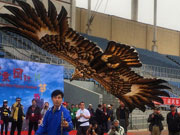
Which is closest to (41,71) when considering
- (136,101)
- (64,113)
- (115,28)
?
(136,101)

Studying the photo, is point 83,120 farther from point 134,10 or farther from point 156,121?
point 134,10

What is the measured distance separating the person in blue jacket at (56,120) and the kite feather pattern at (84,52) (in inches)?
84.9

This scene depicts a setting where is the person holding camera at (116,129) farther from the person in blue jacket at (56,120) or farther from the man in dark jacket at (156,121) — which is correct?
the person in blue jacket at (56,120)

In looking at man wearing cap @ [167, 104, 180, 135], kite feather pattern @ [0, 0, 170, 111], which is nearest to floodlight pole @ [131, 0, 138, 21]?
man wearing cap @ [167, 104, 180, 135]

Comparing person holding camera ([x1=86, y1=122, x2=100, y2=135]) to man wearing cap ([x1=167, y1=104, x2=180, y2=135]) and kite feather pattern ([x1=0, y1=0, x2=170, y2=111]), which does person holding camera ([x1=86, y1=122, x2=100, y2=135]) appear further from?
kite feather pattern ([x1=0, y1=0, x2=170, y2=111])

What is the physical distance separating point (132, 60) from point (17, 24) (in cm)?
250

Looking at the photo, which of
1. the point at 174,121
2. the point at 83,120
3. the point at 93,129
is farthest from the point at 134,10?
the point at 174,121

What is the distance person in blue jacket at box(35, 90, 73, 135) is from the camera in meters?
6.76

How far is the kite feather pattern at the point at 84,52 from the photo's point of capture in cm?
844

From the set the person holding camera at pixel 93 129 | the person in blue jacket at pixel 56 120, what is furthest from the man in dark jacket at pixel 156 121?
the person in blue jacket at pixel 56 120

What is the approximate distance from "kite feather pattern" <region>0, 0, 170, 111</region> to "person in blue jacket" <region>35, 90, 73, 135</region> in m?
2.16

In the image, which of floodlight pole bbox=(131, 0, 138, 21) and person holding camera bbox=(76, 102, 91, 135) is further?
floodlight pole bbox=(131, 0, 138, 21)

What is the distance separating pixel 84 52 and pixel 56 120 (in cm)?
234

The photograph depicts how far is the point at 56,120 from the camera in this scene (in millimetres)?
6848
